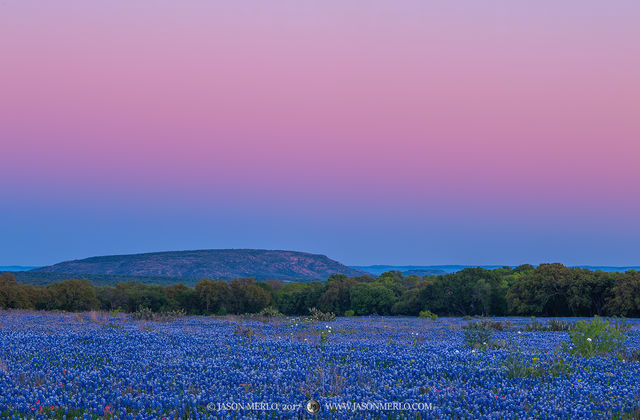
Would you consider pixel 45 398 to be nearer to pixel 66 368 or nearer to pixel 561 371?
pixel 66 368

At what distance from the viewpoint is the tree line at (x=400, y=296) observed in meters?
40.0

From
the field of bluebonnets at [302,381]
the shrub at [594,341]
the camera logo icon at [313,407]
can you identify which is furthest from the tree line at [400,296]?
the camera logo icon at [313,407]

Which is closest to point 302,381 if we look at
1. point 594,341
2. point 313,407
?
point 313,407

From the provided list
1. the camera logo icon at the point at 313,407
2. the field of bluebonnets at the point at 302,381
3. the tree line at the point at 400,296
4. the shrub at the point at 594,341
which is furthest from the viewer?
the tree line at the point at 400,296

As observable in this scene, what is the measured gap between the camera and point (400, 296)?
5431cm

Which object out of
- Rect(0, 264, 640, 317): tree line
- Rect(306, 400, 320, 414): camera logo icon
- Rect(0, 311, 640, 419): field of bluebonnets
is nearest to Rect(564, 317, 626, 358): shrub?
Rect(0, 311, 640, 419): field of bluebonnets

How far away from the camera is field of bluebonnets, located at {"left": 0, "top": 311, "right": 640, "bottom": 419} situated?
6191mm

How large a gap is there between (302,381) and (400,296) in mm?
47841

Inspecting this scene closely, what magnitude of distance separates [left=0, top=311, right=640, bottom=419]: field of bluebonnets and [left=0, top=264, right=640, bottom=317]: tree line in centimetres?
3095

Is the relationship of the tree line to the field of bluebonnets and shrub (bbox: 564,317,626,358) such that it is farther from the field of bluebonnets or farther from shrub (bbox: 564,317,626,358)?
the field of bluebonnets

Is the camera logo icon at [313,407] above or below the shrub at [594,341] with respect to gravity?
below

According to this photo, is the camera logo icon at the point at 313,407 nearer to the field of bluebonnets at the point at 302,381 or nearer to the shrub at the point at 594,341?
the field of bluebonnets at the point at 302,381

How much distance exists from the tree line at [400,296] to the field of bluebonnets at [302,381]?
30.9m

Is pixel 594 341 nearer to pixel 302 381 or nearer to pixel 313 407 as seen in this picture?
pixel 302 381
